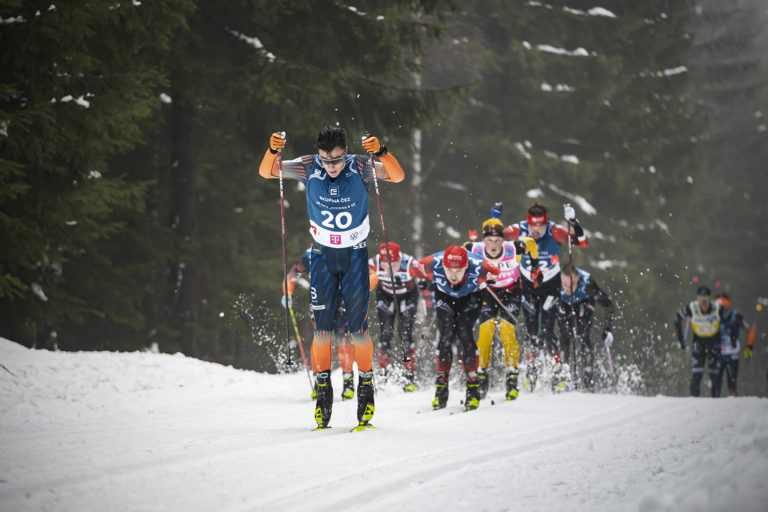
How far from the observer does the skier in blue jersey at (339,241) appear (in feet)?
19.3

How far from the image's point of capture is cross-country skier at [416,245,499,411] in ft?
27.2

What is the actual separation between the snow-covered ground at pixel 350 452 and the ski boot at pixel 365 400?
→ 0.14 meters

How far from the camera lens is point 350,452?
192 inches

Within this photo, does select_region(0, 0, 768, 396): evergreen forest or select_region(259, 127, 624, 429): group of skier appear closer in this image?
select_region(259, 127, 624, 429): group of skier

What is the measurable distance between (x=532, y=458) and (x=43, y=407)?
15.7ft

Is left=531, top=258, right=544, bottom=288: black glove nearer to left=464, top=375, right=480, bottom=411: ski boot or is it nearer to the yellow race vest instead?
left=464, top=375, right=480, bottom=411: ski boot

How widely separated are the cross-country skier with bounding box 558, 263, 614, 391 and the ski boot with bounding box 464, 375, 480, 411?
3.83 meters

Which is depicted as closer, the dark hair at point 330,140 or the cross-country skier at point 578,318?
the dark hair at point 330,140

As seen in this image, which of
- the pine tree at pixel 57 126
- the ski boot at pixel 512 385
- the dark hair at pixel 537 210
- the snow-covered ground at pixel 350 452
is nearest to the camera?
the snow-covered ground at pixel 350 452

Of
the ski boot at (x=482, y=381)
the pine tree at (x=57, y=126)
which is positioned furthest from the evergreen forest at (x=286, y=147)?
the ski boot at (x=482, y=381)

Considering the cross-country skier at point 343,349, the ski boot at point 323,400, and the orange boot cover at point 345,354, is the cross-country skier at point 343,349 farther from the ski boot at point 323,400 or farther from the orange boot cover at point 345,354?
the ski boot at point 323,400

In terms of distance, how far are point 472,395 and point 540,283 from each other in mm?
3658

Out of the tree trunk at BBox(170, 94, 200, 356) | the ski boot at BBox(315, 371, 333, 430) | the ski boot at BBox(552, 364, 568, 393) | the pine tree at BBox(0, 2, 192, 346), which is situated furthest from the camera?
the tree trunk at BBox(170, 94, 200, 356)

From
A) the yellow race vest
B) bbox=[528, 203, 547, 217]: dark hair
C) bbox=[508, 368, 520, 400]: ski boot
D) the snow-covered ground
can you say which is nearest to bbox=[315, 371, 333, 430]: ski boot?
the snow-covered ground
